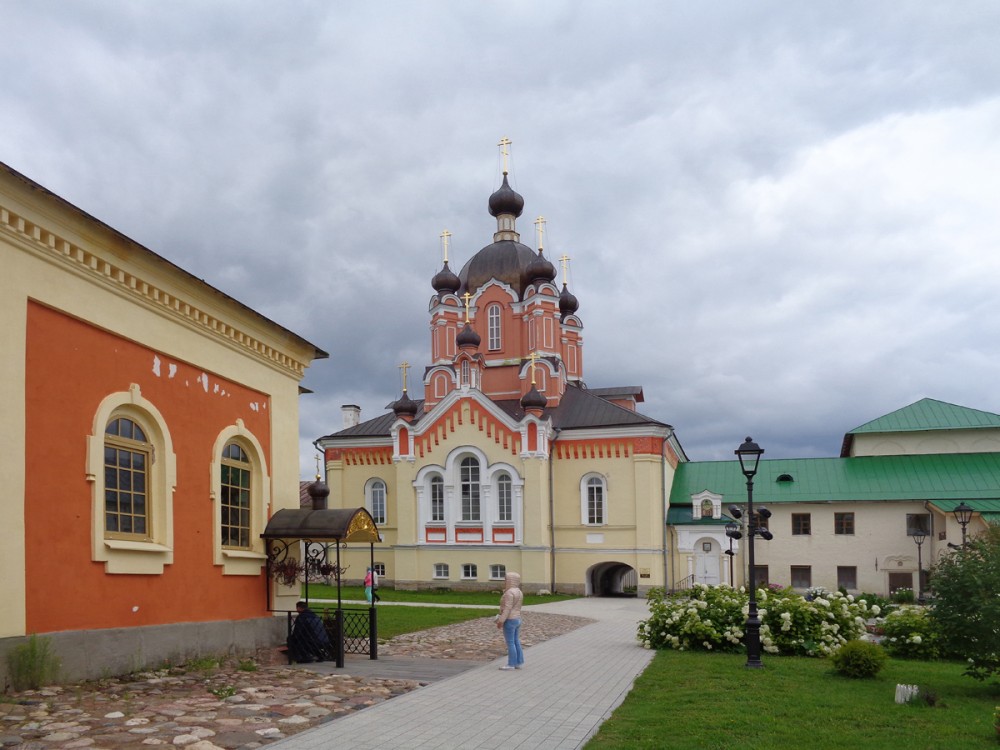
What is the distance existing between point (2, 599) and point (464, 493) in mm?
26502

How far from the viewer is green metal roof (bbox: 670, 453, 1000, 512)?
34.5 metres

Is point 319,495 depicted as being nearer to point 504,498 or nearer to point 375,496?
point 504,498

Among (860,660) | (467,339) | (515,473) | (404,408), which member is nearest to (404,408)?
(404,408)

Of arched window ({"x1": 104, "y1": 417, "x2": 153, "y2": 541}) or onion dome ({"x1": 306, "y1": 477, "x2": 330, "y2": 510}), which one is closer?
arched window ({"x1": 104, "y1": 417, "x2": 153, "y2": 541})

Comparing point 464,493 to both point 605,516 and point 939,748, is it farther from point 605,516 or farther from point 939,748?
point 939,748

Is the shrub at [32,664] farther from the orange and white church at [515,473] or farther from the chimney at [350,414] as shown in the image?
the chimney at [350,414]

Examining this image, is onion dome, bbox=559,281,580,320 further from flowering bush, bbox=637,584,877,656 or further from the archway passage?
flowering bush, bbox=637,584,877,656

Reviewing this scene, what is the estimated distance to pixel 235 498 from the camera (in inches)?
530

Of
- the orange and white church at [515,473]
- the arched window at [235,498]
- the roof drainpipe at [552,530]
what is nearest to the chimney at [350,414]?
the orange and white church at [515,473]

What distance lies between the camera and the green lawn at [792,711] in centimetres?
786

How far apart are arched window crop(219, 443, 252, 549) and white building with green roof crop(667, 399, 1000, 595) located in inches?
927

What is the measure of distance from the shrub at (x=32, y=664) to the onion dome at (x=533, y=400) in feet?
83.0

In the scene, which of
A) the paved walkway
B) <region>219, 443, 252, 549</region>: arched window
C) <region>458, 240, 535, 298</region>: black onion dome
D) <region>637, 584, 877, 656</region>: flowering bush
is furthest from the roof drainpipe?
<region>219, 443, 252, 549</region>: arched window

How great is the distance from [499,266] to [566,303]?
4.02 meters
